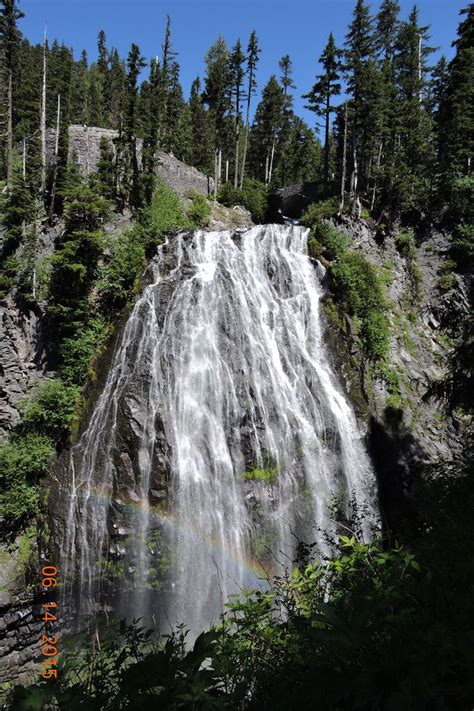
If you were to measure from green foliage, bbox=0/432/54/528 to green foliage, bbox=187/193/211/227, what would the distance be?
17.2 meters

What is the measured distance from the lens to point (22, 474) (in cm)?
1328

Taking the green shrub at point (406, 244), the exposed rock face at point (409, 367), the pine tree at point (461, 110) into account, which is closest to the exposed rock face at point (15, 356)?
the exposed rock face at point (409, 367)

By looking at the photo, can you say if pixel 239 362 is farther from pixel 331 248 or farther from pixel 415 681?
pixel 415 681

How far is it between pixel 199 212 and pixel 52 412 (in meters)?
17.5

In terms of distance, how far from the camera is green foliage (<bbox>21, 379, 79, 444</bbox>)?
46.4ft

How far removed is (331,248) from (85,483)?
1535cm

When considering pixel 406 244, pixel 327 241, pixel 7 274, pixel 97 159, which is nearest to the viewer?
pixel 7 274


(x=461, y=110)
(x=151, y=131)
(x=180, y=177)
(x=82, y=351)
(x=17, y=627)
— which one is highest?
(x=461, y=110)

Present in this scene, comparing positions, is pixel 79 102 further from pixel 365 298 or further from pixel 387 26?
pixel 365 298

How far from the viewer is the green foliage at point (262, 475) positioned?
12.3 m

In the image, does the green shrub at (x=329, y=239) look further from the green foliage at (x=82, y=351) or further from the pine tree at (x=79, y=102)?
the pine tree at (x=79, y=102)

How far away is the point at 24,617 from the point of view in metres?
11.8

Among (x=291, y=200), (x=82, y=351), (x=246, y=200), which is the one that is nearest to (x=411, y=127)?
(x=291, y=200)

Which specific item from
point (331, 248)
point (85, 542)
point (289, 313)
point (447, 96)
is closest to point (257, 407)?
point (289, 313)
